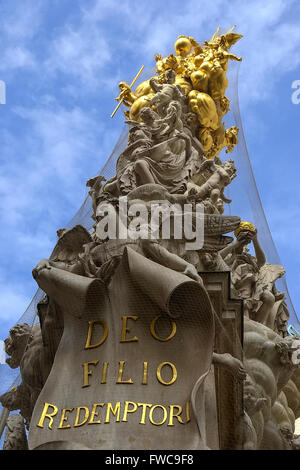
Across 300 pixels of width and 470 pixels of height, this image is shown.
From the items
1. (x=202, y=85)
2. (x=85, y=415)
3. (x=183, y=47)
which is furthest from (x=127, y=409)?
(x=183, y=47)

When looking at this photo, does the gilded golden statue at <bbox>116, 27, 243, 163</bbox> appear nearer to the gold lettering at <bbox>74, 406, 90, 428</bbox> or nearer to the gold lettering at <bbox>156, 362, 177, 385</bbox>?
the gold lettering at <bbox>156, 362, 177, 385</bbox>

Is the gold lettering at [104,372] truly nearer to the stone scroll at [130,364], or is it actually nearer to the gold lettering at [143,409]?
the stone scroll at [130,364]

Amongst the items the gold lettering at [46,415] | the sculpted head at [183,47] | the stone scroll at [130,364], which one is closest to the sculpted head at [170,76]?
the sculpted head at [183,47]

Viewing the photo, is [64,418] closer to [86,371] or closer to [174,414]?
[86,371]

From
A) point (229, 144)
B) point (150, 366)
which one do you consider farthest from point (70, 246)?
point (229, 144)

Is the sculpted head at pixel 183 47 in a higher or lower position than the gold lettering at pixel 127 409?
higher

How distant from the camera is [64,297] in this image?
393 inches

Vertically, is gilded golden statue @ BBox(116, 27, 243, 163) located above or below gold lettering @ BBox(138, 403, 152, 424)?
above

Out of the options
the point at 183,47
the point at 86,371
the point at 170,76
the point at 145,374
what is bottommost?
the point at 145,374

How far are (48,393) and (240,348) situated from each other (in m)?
2.69

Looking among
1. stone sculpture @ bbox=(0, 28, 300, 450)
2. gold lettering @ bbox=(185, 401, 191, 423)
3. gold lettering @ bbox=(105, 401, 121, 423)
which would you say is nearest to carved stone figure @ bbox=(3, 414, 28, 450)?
stone sculpture @ bbox=(0, 28, 300, 450)

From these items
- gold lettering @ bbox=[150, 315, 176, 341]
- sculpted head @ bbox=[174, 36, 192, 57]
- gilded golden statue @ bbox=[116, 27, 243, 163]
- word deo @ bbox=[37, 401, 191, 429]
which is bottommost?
word deo @ bbox=[37, 401, 191, 429]

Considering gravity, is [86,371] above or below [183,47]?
below

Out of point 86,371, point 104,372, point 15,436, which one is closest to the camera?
point 104,372
